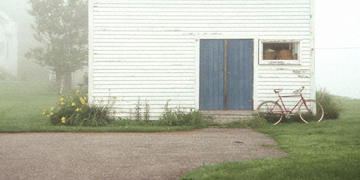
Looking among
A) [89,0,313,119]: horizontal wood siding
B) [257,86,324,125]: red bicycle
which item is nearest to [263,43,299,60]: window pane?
[89,0,313,119]: horizontal wood siding

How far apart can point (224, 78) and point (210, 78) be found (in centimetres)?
→ 42

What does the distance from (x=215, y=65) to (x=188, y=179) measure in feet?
20.2

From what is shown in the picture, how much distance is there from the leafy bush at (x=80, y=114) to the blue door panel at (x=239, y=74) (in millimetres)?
3684

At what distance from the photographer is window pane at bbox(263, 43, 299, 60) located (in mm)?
9992

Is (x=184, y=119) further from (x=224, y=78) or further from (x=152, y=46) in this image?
(x=152, y=46)

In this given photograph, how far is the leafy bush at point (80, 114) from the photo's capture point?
9.05 meters

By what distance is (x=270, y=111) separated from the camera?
31.2 ft

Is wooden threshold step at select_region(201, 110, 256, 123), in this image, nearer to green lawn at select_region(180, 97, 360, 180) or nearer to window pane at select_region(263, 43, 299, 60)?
window pane at select_region(263, 43, 299, 60)

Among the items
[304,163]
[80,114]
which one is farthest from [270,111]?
[80,114]

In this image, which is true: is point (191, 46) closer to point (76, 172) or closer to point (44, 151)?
point (44, 151)

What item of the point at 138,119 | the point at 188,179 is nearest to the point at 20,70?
the point at 138,119

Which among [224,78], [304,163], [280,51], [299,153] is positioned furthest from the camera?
[280,51]

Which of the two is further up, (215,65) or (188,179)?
(215,65)

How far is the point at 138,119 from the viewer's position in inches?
375
